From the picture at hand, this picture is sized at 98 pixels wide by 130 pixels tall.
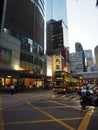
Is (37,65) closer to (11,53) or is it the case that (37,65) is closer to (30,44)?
(30,44)

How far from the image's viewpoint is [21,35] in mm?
51688

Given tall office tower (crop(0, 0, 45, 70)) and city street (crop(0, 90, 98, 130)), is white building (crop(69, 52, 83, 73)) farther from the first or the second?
city street (crop(0, 90, 98, 130))

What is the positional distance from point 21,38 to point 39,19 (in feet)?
58.6

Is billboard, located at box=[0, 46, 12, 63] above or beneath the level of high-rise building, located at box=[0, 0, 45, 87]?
beneath

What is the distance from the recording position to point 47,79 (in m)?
63.5

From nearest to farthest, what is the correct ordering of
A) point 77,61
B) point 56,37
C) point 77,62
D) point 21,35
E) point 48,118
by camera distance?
1. point 48,118
2. point 21,35
3. point 56,37
4. point 77,62
5. point 77,61

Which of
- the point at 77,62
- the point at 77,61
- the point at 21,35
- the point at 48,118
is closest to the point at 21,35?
the point at 21,35

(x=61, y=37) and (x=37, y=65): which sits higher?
(x=61, y=37)

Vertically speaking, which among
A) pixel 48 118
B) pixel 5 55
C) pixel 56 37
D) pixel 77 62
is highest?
pixel 56 37

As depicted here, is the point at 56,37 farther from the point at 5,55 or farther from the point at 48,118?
the point at 48,118

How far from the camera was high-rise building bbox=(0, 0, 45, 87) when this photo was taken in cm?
4262

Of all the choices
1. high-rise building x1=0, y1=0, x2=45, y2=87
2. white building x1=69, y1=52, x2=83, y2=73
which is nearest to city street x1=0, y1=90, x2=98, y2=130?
high-rise building x1=0, y1=0, x2=45, y2=87

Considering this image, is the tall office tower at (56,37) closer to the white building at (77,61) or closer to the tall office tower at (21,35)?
the white building at (77,61)

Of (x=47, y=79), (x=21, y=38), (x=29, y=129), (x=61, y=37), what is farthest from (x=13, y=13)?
(x=61, y=37)
